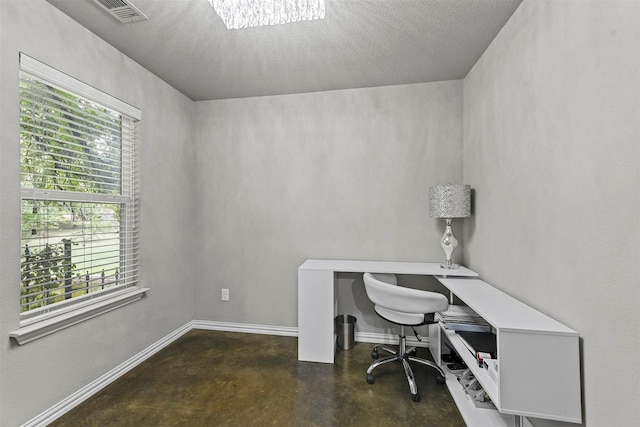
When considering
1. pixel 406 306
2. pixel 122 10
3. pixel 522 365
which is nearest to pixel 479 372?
pixel 522 365

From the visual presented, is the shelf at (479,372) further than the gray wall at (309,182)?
No

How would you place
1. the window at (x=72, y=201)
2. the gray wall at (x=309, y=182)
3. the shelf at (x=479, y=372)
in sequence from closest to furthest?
the shelf at (x=479, y=372) → the window at (x=72, y=201) → the gray wall at (x=309, y=182)

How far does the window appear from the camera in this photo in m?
1.66

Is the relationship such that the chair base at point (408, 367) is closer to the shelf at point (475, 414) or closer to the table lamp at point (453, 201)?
the shelf at point (475, 414)

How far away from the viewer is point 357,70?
2.55 metres

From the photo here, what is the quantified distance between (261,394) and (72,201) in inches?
71.8

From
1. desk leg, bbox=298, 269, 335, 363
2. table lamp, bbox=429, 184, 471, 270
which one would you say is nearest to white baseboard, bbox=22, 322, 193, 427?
desk leg, bbox=298, 269, 335, 363

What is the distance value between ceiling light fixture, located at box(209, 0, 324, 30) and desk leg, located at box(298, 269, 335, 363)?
184 centimetres

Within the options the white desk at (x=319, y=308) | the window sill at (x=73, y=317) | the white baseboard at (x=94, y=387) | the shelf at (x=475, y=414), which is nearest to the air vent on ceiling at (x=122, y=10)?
the window sill at (x=73, y=317)

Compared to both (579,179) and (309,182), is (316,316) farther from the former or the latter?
(579,179)

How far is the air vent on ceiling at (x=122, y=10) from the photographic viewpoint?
1.71 metres

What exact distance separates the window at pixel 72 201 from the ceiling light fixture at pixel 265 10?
3.79ft

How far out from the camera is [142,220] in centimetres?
250

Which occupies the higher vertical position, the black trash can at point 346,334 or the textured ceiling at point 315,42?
the textured ceiling at point 315,42
